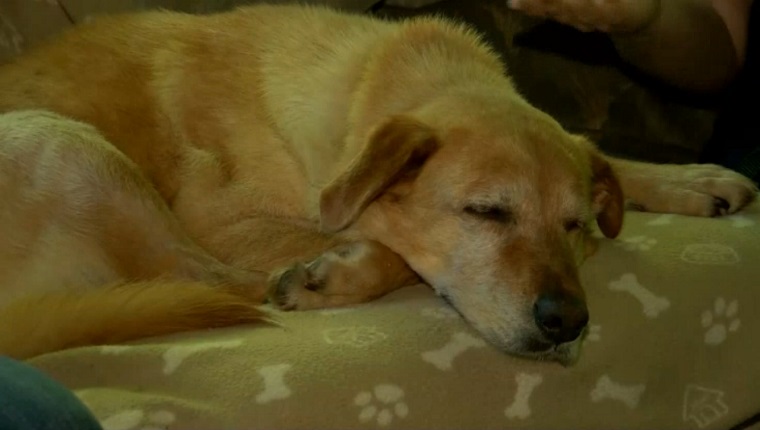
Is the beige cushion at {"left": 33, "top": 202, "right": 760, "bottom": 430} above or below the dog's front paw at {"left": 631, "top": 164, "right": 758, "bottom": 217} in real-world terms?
above

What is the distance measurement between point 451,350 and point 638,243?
493 mm

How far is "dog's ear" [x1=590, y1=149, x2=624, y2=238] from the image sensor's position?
5.30 ft

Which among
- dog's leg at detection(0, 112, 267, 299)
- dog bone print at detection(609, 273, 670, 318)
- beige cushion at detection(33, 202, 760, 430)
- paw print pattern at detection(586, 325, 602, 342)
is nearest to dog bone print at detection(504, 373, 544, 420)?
beige cushion at detection(33, 202, 760, 430)

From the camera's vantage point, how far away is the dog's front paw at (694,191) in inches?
68.3

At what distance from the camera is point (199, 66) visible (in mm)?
1848

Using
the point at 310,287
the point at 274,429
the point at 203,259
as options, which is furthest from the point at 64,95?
the point at 274,429

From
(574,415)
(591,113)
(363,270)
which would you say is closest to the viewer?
(574,415)

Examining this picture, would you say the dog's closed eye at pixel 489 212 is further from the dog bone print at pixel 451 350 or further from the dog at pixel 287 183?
the dog bone print at pixel 451 350

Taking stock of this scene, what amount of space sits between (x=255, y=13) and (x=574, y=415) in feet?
3.76

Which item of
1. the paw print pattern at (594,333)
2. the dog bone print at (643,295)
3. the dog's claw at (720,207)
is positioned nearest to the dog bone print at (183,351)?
the paw print pattern at (594,333)

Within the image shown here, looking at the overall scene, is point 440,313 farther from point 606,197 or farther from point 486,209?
point 606,197

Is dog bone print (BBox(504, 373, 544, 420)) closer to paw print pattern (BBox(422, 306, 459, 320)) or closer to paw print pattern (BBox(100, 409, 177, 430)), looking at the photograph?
paw print pattern (BBox(422, 306, 459, 320))

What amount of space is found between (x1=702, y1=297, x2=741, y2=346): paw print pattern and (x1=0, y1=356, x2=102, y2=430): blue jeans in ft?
3.31

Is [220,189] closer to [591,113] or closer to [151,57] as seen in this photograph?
[151,57]
